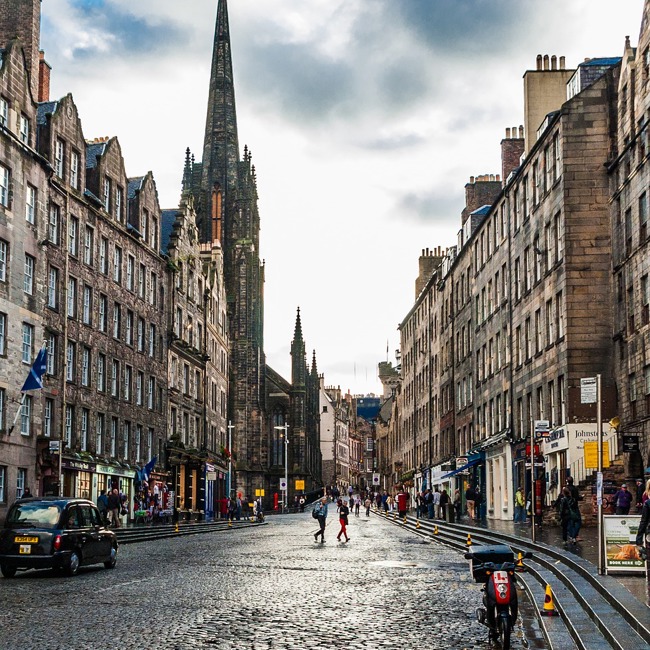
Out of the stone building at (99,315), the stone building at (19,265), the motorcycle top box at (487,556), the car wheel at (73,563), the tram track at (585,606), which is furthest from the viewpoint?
the stone building at (99,315)

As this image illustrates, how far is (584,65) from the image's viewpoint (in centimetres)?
4197

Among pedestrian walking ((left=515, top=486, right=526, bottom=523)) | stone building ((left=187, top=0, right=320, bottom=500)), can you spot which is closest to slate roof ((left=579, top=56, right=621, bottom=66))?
pedestrian walking ((left=515, top=486, right=526, bottom=523))

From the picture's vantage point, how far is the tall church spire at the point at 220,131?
359ft

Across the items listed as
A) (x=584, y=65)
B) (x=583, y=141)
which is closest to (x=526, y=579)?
(x=583, y=141)

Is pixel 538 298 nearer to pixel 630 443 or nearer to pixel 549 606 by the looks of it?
pixel 630 443

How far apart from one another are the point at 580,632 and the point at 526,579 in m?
7.10

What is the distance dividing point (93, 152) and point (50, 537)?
115 feet

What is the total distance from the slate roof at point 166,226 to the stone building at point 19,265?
21.8 meters

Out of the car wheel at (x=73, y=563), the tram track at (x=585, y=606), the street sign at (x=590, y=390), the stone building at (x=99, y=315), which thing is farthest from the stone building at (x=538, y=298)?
the car wheel at (x=73, y=563)

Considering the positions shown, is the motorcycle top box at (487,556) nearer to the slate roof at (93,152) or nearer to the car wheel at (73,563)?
the car wheel at (73,563)

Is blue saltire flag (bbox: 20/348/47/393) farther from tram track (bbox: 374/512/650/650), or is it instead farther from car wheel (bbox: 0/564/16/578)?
tram track (bbox: 374/512/650/650)

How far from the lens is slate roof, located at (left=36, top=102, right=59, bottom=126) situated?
4588 centimetres

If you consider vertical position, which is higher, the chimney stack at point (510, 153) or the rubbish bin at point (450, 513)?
the chimney stack at point (510, 153)

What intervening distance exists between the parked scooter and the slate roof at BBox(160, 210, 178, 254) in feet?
177
